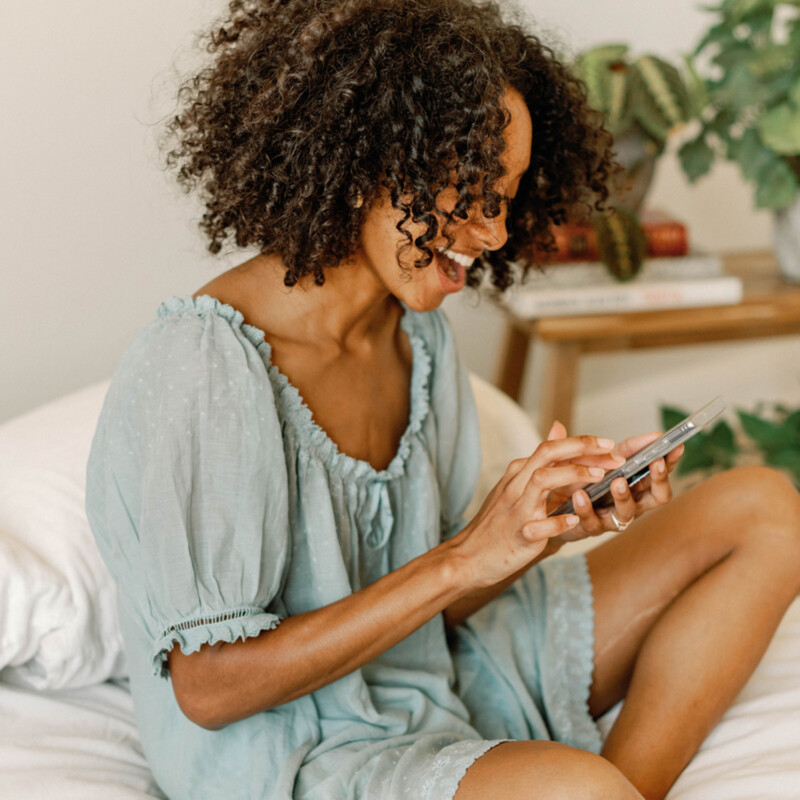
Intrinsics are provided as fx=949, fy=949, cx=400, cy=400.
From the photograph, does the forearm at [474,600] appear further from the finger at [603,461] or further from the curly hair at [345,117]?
the curly hair at [345,117]

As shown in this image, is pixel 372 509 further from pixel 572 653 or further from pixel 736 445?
pixel 736 445

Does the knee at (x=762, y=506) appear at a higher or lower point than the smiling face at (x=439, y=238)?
lower

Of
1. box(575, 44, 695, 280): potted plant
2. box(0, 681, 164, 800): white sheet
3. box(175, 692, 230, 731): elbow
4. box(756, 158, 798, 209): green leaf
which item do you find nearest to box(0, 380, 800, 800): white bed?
box(0, 681, 164, 800): white sheet

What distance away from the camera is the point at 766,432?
5.73 feet

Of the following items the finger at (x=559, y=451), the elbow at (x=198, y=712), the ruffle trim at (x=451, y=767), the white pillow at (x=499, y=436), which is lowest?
the ruffle trim at (x=451, y=767)

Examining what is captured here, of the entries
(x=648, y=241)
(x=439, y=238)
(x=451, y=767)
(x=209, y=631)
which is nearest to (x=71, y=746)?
(x=209, y=631)

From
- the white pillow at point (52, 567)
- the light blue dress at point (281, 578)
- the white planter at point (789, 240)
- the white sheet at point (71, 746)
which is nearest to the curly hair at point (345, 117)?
the light blue dress at point (281, 578)

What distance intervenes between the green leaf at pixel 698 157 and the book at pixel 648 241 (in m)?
0.10

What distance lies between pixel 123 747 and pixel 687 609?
1.88 feet

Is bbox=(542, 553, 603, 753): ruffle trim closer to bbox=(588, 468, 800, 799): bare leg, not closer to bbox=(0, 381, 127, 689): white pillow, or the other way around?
bbox=(588, 468, 800, 799): bare leg

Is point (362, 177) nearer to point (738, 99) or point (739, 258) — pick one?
point (738, 99)

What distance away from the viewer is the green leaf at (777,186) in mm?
1621

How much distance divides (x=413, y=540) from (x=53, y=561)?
0.36 m

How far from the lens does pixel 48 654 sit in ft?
3.04
